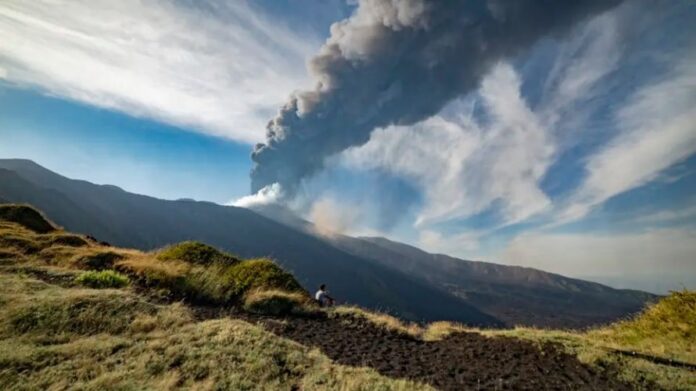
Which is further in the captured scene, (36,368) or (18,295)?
(18,295)

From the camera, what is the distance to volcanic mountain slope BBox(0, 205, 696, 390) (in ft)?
24.6

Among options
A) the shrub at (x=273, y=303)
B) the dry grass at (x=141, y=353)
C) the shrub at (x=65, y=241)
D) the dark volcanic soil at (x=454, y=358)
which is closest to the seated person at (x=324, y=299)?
the shrub at (x=273, y=303)

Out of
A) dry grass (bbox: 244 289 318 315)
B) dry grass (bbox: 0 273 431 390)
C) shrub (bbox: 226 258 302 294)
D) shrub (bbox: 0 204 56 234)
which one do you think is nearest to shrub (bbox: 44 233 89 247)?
shrub (bbox: 0 204 56 234)

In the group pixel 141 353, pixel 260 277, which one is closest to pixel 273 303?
pixel 260 277

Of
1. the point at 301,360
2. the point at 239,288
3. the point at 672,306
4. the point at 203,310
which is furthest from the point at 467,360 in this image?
the point at 672,306

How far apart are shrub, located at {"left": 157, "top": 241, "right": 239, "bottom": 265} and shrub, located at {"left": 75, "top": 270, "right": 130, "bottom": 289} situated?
4077mm

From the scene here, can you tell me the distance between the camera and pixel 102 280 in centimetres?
1330

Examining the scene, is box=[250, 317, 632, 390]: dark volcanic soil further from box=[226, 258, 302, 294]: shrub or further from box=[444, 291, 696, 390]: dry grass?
box=[226, 258, 302, 294]: shrub

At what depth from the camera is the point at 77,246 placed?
1917 cm

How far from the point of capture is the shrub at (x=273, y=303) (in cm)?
1431

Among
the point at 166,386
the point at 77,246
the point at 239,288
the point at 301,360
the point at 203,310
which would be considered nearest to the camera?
the point at 166,386

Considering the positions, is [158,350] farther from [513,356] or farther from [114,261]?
[114,261]

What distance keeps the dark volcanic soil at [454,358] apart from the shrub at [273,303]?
1.23 metres

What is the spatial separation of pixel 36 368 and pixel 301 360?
4.93 m
